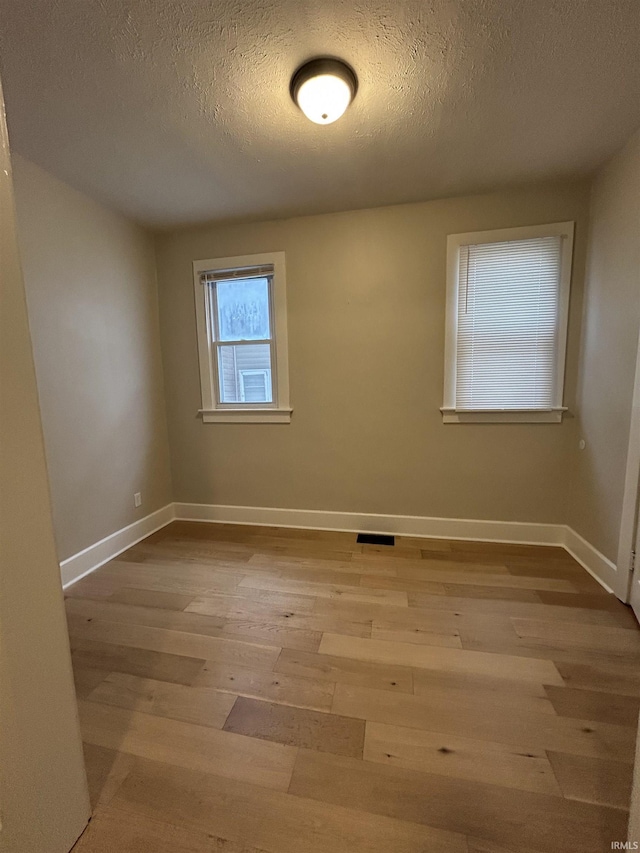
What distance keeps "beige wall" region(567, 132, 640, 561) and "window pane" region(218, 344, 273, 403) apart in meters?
2.37

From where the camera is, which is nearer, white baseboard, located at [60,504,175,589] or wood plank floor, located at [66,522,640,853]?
wood plank floor, located at [66,522,640,853]

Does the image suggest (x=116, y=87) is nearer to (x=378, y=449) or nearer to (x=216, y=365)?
(x=216, y=365)

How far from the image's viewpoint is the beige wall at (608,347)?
179cm

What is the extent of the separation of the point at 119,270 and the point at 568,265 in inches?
131

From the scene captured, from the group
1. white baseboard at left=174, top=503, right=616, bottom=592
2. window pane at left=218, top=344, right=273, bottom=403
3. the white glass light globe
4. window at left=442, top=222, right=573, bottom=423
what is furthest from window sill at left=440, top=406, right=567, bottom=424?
the white glass light globe

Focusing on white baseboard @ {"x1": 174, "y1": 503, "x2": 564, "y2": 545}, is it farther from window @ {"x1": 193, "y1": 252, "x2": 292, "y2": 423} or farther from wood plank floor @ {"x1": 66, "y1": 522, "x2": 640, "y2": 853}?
window @ {"x1": 193, "y1": 252, "x2": 292, "y2": 423}

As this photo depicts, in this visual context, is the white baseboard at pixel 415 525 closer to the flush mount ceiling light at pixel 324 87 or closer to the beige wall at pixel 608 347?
the beige wall at pixel 608 347

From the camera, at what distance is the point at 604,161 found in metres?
1.97

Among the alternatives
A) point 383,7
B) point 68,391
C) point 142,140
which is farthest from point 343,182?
point 68,391

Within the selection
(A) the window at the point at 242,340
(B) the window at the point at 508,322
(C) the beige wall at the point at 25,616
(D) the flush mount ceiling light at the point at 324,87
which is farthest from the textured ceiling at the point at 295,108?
(C) the beige wall at the point at 25,616

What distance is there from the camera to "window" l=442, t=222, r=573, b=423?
7.47ft

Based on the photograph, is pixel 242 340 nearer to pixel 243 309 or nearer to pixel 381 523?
pixel 243 309

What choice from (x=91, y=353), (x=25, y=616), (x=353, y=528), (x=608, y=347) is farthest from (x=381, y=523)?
(x=91, y=353)

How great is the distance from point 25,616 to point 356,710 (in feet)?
3.76
